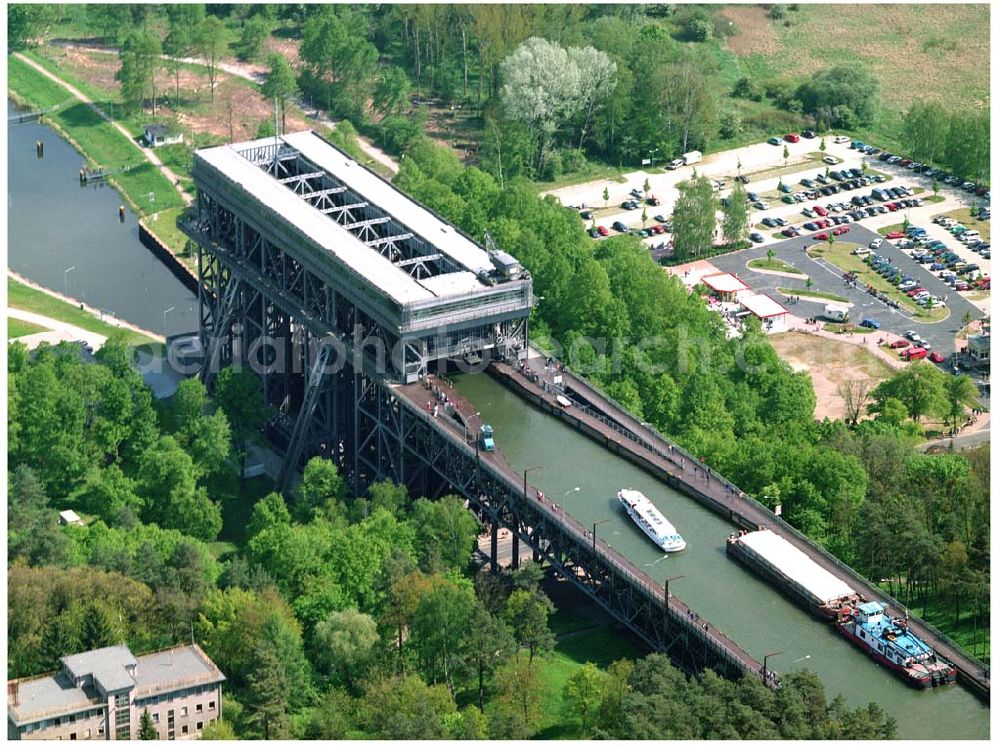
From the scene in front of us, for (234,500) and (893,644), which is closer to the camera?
(893,644)

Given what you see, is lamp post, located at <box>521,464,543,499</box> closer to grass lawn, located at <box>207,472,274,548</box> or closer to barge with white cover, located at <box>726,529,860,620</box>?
barge with white cover, located at <box>726,529,860,620</box>

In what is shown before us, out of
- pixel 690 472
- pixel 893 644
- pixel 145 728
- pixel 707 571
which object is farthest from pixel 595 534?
pixel 145 728

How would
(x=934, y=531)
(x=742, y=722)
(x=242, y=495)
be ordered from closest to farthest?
(x=742, y=722) → (x=934, y=531) → (x=242, y=495)

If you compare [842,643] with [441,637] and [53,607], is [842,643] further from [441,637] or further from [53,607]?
[53,607]

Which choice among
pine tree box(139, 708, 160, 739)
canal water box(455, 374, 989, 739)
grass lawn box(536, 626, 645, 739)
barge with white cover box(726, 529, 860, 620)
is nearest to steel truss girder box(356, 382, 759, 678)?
canal water box(455, 374, 989, 739)

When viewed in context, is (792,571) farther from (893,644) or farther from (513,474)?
(513,474)

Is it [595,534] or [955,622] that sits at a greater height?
[595,534]

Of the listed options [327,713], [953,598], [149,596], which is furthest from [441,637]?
[953,598]
